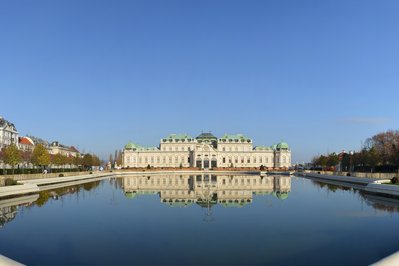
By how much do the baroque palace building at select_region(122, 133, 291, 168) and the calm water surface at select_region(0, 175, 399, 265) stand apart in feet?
417

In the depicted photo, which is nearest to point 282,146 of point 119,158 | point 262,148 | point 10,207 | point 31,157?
point 262,148

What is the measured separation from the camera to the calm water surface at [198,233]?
524 inches

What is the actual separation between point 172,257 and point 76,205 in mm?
17350

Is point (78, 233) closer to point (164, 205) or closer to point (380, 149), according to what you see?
point (164, 205)

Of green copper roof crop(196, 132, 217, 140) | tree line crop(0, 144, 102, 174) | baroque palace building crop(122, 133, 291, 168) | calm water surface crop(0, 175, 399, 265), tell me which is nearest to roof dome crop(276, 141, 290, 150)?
baroque palace building crop(122, 133, 291, 168)

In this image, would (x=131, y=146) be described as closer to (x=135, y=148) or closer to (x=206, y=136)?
(x=135, y=148)

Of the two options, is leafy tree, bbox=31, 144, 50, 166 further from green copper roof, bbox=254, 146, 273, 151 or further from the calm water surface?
green copper roof, bbox=254, 146, 273, 151

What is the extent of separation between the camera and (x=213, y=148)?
154m

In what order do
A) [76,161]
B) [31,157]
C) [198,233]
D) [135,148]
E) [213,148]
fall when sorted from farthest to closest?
[135,148]
[213,148]
[76,161]
[31,157]
[198,233]

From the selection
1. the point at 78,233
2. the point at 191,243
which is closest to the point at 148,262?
the point at 191,243

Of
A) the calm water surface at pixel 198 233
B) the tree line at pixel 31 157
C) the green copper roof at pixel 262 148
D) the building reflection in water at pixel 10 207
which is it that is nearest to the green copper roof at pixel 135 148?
the green copper roof at pixel 262 148

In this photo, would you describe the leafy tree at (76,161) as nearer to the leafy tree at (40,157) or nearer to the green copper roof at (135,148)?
the leafy tree at (40,157)

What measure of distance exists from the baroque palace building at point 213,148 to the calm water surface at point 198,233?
127167mm

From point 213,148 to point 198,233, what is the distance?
5367 inches
